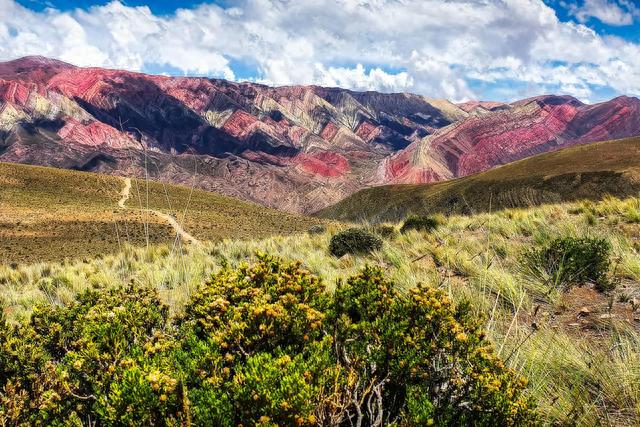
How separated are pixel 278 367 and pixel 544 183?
64.9 metres

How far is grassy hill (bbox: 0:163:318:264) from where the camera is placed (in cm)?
3497

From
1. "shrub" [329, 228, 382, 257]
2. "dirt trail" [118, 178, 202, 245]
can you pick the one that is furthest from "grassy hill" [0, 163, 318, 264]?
"shrub" [329, 228, 382, 257]

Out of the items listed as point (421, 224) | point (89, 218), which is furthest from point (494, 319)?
point (89, 218)

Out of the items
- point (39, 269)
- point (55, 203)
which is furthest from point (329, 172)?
point (39, 269)

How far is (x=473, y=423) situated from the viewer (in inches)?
102

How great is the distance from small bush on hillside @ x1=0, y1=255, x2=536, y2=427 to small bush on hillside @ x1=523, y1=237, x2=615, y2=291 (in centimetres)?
416

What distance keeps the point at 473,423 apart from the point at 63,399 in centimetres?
270

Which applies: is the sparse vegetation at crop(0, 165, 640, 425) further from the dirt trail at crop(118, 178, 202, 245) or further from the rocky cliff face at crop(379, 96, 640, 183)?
the rocky cliff face at crop(379, 96, 640, 183)

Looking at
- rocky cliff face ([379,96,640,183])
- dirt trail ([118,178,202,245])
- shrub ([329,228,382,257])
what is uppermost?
rocky cliff face ([379,96,640,183])

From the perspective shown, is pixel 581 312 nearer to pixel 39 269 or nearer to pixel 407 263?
pixel 407 263

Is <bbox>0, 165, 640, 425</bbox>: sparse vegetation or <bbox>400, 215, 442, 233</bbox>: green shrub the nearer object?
<bbox>0, 165, 640, 425</bbox>: sparse vegetation

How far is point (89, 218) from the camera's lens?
47.6 metres

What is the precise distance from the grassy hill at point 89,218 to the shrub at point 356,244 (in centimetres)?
1599

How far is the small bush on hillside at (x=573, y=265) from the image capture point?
632 centimetres
